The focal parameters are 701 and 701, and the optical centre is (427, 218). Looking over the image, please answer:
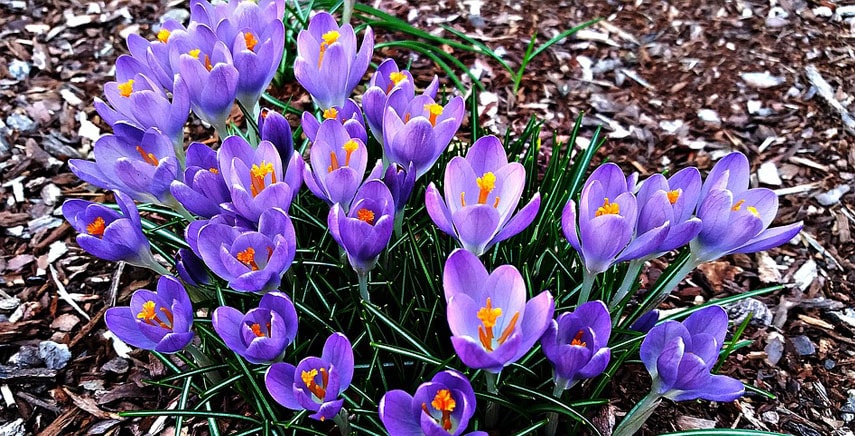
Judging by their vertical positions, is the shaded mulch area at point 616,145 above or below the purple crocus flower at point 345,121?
below

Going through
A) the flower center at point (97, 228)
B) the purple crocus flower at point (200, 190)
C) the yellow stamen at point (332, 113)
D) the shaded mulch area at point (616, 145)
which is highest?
the yellow stamen at point (332, 113)

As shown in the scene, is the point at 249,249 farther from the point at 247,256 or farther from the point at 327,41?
the point at 327,41

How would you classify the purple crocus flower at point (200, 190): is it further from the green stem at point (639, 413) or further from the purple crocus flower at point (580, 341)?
the green stem at point (639, 413)

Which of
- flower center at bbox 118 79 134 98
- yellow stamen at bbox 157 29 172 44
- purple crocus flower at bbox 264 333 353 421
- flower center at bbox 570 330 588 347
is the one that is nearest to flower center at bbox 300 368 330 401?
purple crocus flower at bbox 264 333 353 421

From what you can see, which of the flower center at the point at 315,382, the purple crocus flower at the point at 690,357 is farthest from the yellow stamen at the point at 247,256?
the purple crocus flower at the point at 690,357

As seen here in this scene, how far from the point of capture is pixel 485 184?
1475mm

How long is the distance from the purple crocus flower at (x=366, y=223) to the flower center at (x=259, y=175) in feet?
0.66

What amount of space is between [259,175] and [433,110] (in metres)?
0.43

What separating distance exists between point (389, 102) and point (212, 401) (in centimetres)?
A: 100

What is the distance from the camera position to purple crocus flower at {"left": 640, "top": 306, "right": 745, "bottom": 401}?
1336mm

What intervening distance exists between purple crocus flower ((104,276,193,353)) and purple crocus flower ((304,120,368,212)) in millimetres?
370

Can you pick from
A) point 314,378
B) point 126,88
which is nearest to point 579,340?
point 314,378

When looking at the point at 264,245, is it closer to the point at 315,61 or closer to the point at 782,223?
the point at 315,61

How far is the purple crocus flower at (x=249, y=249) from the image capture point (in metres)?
1.40
